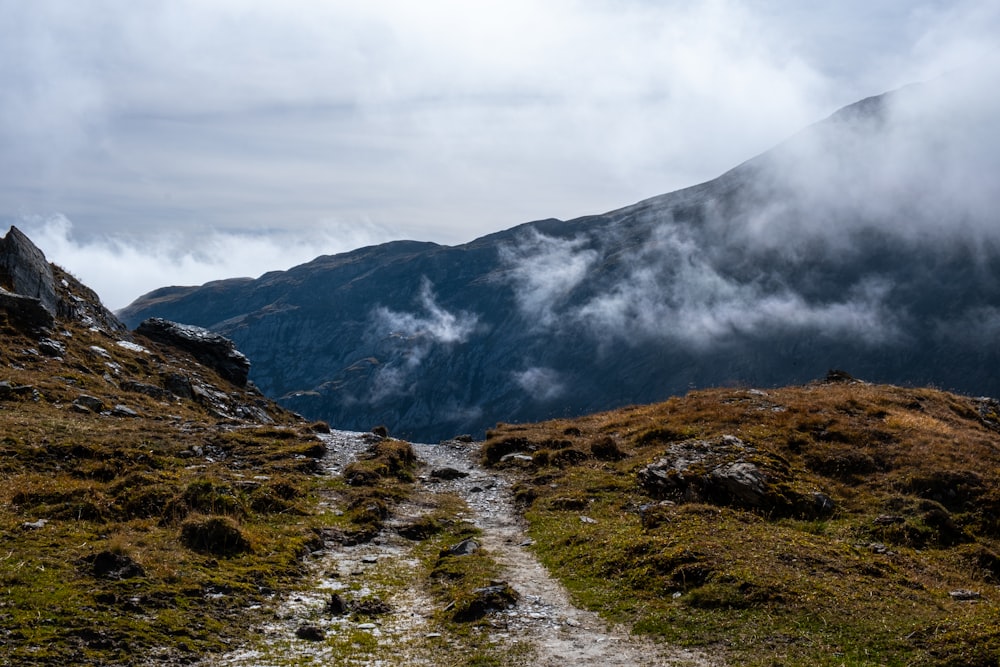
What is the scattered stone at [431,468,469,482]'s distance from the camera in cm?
4388

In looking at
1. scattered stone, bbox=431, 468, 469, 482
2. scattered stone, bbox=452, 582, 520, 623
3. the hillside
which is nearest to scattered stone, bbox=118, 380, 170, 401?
the hillside

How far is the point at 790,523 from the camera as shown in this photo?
95.2 feet

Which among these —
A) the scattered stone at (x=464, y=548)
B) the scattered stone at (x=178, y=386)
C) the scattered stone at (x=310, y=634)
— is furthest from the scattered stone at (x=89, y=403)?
the scattered stone at (x=310, y=634)

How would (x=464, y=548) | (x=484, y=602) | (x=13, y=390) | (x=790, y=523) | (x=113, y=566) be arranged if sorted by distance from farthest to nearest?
(x=13, y=390)
(x=790, y=523)
(x=464, y=548)
(x=484, y=602)
(x=113, y=566)

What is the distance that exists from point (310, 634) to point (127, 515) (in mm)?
11463

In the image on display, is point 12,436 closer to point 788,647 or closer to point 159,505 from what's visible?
point 159,505

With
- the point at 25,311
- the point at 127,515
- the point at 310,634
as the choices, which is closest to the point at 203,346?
the point at 25,311

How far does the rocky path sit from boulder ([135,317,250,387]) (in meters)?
49.1

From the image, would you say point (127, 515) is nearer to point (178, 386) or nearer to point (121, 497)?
point (121, 497)

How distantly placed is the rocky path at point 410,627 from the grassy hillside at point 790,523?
1.15 meters

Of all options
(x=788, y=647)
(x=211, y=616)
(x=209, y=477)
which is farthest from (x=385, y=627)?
(x=209, y=477)

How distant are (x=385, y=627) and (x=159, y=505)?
40.3ft

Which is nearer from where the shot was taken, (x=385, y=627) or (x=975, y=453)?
(x=385, y=627)

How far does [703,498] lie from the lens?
31484 millimetres
